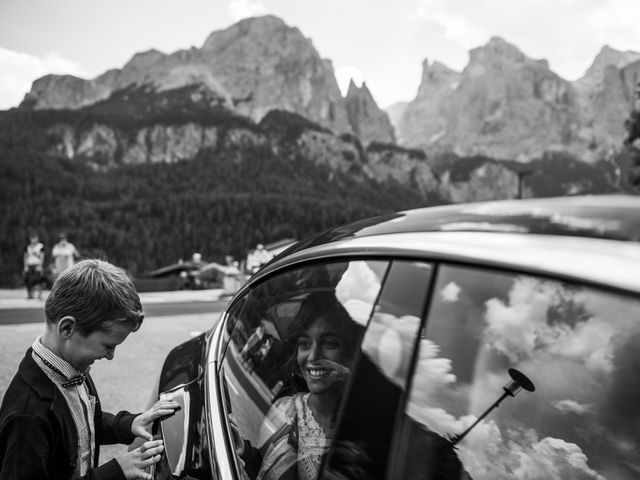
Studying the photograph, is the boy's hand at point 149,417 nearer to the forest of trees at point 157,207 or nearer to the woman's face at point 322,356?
the woman's face at point 322,356

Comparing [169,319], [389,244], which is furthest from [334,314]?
Answer: [169,319]

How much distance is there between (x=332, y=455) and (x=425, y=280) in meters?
0.45

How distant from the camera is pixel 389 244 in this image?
1.26 m

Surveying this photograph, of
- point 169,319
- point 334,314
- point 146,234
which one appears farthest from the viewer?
point 146,234

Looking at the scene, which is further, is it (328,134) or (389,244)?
(328,134)

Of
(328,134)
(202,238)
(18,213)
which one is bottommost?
(202,238)

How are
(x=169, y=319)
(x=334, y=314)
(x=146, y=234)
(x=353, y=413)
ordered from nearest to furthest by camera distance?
(x=353, y=413) → (x=334, y=314) → (x=169, y=319) → (x=146, y=234)

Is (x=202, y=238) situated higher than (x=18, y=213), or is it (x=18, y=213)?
(x=18, y=213)

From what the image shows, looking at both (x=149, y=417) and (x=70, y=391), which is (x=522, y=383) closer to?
(x=149, y=417)

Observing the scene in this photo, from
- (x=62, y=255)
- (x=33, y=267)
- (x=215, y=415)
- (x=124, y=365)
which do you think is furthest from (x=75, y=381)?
(x=62, y=255)

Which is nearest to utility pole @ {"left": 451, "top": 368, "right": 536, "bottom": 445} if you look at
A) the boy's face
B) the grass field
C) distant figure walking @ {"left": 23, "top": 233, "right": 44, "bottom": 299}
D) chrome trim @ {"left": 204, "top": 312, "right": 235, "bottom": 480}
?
chrome trim @ {"left": 204, "top": 312, "right": 235, "bottom": 480}

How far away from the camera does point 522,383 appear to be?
0.94 meters

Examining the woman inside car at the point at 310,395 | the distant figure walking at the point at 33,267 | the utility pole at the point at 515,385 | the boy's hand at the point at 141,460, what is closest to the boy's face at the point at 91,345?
the boy's hand at the point at 141,460

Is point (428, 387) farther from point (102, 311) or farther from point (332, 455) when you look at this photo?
point (102, 311)
